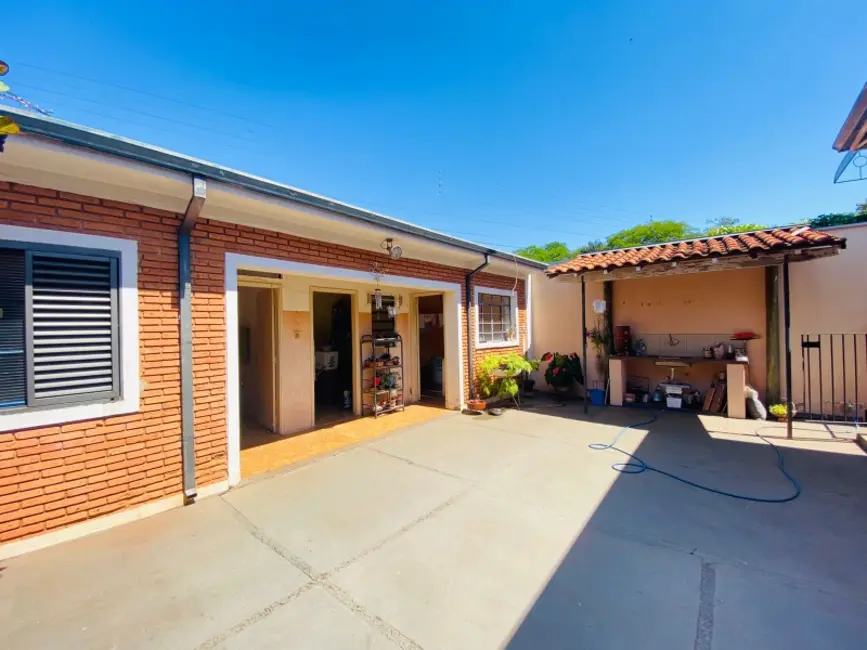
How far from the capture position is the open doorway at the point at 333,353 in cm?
895

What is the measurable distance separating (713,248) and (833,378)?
12.2 feet

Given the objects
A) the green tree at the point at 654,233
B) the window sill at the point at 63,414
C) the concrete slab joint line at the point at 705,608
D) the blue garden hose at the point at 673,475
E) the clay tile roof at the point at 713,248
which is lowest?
the blue garden hose at the point at 673,475

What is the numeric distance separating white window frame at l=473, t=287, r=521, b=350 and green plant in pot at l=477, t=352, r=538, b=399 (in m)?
0.46

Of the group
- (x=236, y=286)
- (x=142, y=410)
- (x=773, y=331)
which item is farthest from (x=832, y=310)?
(x=142, y=410)

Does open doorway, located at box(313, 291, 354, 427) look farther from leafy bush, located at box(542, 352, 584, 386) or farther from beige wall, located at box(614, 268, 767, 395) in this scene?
beige wall, located at box(614, 268, 767, 395)

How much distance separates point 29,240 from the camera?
3.14 metres

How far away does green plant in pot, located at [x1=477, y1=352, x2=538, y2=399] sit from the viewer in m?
8.36

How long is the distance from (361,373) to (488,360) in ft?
10.1

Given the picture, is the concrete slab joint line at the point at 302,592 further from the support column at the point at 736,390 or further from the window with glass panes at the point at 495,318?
the support column at the point at 736,390

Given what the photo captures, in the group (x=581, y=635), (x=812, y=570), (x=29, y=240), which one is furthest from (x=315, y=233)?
(x=812, y=570)

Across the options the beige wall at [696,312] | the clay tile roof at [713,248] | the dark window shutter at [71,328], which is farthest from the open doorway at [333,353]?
the beige wall at [696,312]

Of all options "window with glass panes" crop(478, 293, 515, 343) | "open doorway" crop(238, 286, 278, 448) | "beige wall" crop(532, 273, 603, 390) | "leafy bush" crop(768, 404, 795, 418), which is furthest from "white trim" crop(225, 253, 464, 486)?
"leafy bush" crop(768, 404, 795, 418)

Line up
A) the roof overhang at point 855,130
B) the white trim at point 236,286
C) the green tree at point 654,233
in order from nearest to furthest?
the roof overhang at point 855,130, the white trim at point 236,286, the green tree at point 654,233

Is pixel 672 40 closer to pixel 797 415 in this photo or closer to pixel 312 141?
pixel 797 415
